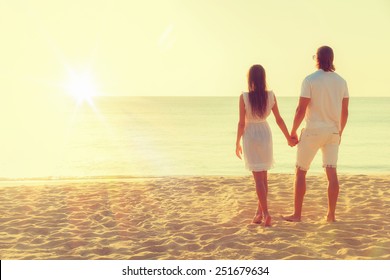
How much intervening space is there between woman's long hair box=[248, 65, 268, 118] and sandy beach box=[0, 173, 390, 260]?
1.47 meters

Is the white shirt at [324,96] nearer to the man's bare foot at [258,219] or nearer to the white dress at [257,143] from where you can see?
the white dress at [257,143]

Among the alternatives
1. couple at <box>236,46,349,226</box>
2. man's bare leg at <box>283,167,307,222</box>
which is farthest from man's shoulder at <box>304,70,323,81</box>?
man's bare leg at <box>283,167,307,222</box>

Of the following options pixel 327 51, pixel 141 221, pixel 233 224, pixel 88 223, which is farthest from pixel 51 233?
pixel 327 51

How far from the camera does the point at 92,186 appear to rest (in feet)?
29.4

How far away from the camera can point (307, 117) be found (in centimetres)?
540

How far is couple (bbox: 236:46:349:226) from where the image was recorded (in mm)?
5281

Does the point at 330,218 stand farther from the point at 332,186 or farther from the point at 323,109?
the point at 323,109

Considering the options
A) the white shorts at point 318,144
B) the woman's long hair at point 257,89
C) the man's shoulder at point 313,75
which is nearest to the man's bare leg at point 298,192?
the white shorts at point 318,144

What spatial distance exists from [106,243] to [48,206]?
7.55ft

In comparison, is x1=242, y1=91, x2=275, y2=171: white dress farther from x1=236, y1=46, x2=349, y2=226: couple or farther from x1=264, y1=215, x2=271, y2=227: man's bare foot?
x1=264, y1=215, x2=271, y2=227: man's bare foot

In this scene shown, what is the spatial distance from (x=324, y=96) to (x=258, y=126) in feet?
2.71

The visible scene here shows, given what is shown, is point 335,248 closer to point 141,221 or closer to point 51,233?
point 141,221

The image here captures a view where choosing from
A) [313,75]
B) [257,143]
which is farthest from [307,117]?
[257,143]

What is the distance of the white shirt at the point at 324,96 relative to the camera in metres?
5.26
